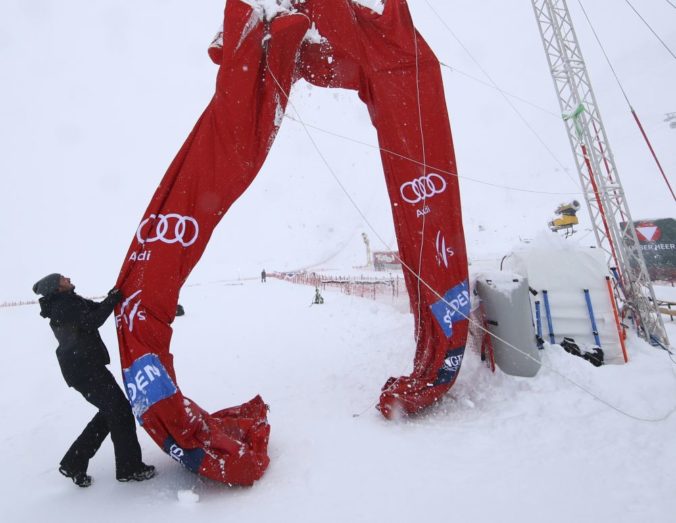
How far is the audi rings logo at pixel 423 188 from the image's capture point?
4023 mm

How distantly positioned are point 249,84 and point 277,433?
3370 mm

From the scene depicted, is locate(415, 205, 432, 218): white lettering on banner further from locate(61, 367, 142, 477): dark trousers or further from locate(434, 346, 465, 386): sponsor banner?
locate(61, 367, 142, 477): dark trousers

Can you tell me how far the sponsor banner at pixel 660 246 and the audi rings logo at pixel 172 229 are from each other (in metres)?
18.8

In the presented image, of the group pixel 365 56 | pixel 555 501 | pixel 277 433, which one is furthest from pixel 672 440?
pixel 365 56

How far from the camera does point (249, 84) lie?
3.45 meters

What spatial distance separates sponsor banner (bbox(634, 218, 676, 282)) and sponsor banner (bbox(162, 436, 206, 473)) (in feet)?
62.5

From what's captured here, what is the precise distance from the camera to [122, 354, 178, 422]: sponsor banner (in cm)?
274

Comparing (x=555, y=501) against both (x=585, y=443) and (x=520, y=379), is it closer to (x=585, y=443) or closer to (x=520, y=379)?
(x=585, y=443)

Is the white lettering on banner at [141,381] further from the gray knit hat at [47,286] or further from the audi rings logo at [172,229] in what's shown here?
the audi rings logo at [172,229]

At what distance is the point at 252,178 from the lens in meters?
3.58

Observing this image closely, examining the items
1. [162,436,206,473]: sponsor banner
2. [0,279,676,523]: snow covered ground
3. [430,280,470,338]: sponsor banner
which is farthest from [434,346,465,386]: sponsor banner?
[162,436,206,473]: sponsor banner

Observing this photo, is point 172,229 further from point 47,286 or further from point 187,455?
point 187,455

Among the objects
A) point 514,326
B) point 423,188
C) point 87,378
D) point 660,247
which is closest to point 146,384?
point 87,378

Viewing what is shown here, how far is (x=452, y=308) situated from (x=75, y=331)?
11.1 ft
